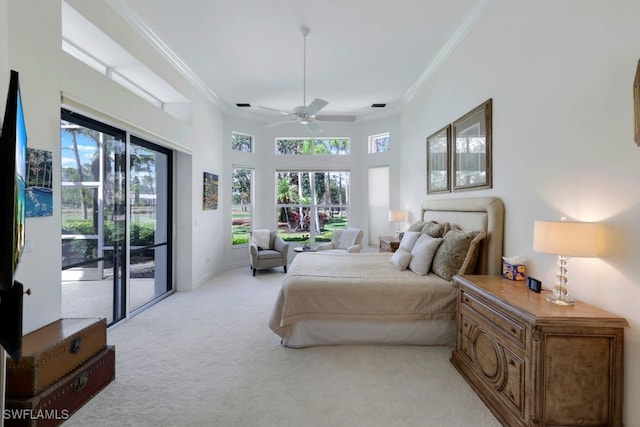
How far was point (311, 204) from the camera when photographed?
6867 millimetres

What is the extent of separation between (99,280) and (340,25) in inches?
155

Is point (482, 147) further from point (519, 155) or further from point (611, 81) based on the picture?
point (611, 81)

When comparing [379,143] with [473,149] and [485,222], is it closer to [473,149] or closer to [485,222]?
[473,149]

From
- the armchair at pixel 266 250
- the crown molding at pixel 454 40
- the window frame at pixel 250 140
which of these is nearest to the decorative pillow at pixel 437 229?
the crown molding at pixel 454 40

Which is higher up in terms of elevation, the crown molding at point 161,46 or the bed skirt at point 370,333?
the crown molding at point 161,46

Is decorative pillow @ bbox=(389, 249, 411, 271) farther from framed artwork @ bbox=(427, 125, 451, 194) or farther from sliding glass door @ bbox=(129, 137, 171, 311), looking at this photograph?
sliding glass door @ bbox=(129, 137, 171, 311)

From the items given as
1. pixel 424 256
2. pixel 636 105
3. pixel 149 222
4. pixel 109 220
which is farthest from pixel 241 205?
pixel 636 105

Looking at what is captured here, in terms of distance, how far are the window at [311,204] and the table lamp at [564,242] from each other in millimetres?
5055

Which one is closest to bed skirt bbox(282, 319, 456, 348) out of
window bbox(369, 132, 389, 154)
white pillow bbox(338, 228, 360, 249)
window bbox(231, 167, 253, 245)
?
white pillow bbox(338, 228, 360, 249)

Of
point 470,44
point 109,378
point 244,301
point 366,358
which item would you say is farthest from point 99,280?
point 470,44

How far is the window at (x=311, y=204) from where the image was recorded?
682cm

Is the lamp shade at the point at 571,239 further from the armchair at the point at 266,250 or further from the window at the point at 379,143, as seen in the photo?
the window at the point at 379,143

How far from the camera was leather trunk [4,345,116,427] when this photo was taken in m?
1.61

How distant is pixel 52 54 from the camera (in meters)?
2.24
